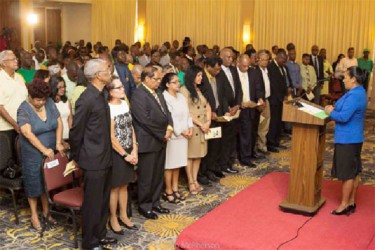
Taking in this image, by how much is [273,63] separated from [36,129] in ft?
15.4

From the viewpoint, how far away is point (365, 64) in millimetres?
13297

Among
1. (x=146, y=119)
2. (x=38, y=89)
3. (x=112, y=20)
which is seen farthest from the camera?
(x=112, y=20)

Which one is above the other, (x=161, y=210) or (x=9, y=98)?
(x=9, y=98)

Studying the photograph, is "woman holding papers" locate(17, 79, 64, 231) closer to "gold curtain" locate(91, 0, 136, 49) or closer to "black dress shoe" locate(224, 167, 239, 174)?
"black dress shoe" locate(224, 167, 239, 174)

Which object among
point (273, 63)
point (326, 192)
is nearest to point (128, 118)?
point (326, 192)

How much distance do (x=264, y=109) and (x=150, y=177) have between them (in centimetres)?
338

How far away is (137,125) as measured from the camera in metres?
5.11

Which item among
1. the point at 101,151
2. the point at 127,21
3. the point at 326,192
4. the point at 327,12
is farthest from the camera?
the point at 127,21

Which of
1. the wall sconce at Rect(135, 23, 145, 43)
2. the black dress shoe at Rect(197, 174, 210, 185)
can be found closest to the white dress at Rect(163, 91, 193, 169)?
the black dress shoe at Rect(197, 174, 210, 185)

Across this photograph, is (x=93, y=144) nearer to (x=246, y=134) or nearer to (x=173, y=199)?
(x=173, y=199)

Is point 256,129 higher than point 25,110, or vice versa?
point 25,110

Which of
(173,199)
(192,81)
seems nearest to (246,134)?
(192,81)

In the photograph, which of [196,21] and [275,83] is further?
[196,21]

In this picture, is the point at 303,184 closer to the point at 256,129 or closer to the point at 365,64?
the point at 256,129
